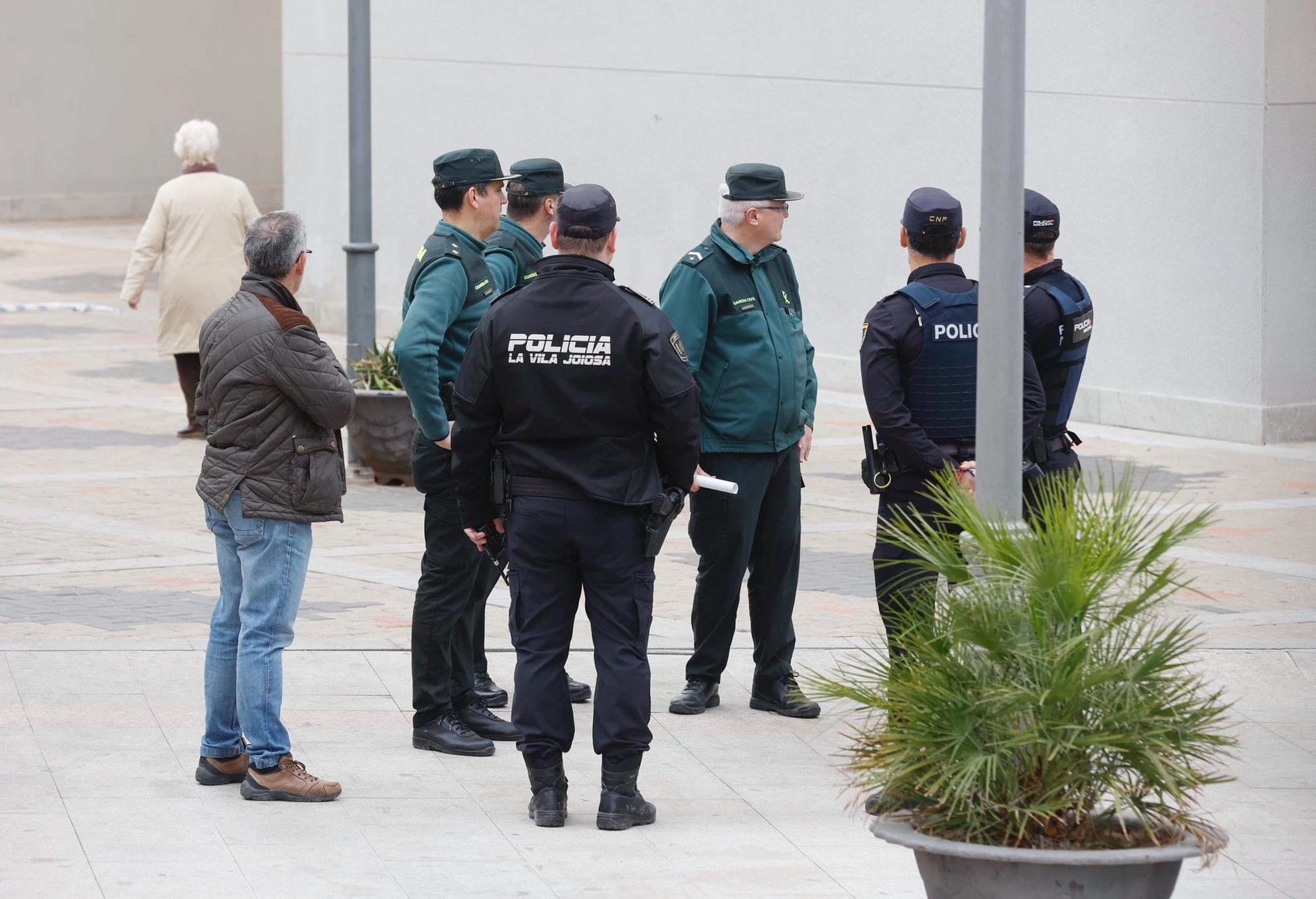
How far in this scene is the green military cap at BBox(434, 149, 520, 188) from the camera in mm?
7098

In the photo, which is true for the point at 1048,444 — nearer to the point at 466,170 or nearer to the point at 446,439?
the point at 446,439

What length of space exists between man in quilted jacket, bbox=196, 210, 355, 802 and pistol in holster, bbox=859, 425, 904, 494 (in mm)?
1867

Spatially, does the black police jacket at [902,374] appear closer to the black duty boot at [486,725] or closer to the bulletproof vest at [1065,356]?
the bulletproof vest at [1065,356]

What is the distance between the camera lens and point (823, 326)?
16.6 meters

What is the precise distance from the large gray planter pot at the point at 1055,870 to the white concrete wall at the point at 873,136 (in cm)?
984

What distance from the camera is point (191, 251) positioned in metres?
13.8

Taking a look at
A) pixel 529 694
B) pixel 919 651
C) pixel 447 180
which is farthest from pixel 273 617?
pixel 919 651

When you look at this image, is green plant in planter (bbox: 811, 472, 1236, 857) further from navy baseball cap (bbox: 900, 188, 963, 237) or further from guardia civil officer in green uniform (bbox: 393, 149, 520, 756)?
guardia civil officer in green uniform (bbox: 393, 149, 520, 756)

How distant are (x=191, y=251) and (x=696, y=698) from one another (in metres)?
7.35

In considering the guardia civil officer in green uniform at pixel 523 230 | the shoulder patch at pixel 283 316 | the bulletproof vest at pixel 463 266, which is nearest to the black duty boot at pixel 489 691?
the guardia civil officer in green uniform at pixel 523 230

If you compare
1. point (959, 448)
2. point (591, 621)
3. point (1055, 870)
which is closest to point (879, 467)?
point (959, 448)

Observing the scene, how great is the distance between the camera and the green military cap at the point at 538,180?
7480 mm

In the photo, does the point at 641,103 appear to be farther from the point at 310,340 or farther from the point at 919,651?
the point at 919,651

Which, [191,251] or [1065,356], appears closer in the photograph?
[1065,356]
